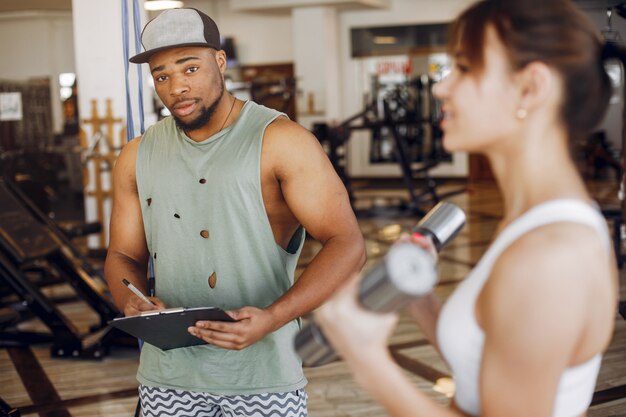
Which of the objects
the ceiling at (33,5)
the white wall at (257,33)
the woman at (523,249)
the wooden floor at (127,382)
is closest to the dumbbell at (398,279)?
the woman at (523,249)

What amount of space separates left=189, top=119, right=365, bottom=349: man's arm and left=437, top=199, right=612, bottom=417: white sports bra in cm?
73

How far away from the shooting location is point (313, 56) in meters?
12.6

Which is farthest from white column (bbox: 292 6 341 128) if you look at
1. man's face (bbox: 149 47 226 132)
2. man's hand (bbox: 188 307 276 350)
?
man's hand (bbox: 188 307 276 350)

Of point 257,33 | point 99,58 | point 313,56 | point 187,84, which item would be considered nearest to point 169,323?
point 187,84

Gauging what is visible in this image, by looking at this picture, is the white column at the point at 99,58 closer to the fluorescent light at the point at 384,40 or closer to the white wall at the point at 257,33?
the white wall at the point at 257,33

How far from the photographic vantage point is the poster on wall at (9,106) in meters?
8.27

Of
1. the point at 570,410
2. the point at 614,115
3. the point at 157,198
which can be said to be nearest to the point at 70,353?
the point at 157,198

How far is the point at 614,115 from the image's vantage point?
14805 mm

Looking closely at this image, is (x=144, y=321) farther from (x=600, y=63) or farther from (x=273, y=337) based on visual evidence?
(x=600, y=63)

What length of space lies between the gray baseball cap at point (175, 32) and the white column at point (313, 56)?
1068 centimetres

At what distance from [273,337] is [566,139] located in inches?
36.7

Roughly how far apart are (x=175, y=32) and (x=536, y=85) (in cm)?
99

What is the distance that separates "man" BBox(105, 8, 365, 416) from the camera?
1737mm

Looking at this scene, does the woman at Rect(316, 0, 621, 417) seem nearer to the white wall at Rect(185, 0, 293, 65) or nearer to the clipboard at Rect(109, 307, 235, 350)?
the clipboard at Rect(109, 307, 235, 350)
